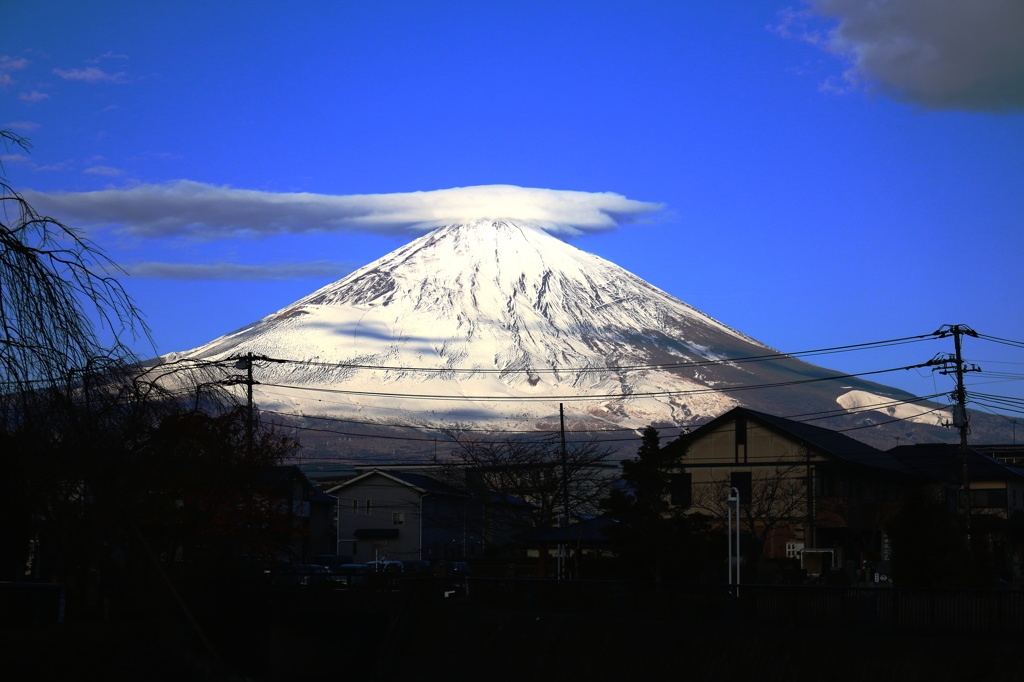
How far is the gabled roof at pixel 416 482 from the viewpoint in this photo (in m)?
73.4

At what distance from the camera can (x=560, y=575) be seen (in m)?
40.6

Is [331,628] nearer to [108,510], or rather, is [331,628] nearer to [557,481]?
[108,510]

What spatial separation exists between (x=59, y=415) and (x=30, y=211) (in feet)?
8.14

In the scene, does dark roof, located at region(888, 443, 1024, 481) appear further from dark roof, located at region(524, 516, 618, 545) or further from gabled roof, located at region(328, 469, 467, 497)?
gabled roof, located at region(328, 469, 467, 497)

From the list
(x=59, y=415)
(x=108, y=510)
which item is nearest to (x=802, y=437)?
(x=108, y=510)

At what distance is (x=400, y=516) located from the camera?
243ft

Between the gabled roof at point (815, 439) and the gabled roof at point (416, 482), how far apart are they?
918 inches

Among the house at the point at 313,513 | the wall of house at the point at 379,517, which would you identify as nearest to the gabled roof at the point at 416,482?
the wall of house at the point at 379,517

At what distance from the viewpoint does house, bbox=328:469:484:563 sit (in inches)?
2901

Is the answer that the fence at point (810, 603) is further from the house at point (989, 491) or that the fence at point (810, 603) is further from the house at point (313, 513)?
the house at point (313, 513)

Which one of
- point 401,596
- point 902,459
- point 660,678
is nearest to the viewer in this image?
point 660,678

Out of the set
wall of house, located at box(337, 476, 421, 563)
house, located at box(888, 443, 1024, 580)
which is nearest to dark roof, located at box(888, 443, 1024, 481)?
house, located at box(888, 443, 1024, 580)

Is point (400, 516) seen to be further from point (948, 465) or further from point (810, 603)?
point (810, 603)

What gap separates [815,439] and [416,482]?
29.2 metres
